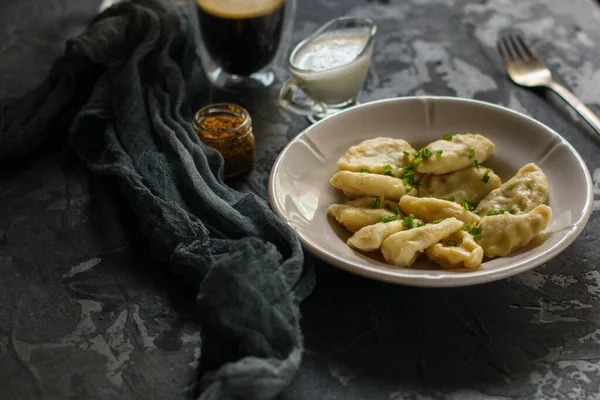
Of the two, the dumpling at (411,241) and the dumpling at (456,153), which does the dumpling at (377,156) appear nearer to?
the dumpling at (456,153)

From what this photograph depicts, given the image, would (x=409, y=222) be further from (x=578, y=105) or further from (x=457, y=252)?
(x=578, y=105)

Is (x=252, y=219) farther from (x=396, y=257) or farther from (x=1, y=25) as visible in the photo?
(x=1, y=25)

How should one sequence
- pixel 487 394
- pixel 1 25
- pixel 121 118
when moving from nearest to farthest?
1. pixel 487 394
2. pixel 121 118
3. pixel 1 25

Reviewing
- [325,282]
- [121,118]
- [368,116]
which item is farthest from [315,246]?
[121,118]

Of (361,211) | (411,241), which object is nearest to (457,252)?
(411,241)

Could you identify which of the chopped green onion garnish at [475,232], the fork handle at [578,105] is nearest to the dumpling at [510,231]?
the chopped green onion garnish at [475,232]

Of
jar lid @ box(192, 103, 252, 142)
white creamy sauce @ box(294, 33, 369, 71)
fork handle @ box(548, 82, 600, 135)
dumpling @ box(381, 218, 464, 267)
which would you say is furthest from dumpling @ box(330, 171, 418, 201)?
fork handle @ box(548, 82, 600, 135)

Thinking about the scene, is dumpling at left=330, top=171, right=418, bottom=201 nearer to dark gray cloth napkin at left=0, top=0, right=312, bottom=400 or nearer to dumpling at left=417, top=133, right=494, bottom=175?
dumpling at left=417, top=133, right=494, bottom=175
